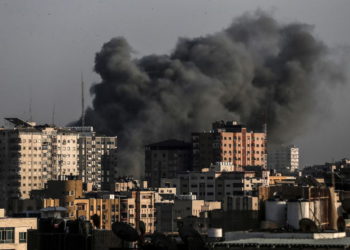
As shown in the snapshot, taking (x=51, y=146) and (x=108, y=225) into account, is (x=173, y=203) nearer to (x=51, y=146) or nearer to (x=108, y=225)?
(x=108, y=225)

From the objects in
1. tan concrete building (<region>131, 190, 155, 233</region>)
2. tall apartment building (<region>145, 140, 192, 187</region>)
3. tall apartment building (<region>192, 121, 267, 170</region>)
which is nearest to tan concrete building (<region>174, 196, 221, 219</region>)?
tan concrete building (<region>131, 190, 155, 233</region>)

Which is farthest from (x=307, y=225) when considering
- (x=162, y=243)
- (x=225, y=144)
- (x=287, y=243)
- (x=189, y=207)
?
(x=225, y=144)

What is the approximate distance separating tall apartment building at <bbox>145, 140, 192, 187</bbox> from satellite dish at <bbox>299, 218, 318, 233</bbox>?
482ft

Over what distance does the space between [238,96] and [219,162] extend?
22507mm

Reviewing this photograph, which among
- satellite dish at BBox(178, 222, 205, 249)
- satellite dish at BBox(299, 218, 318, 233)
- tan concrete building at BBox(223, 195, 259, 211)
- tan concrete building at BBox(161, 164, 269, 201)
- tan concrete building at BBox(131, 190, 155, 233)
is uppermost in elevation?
tan concrete building at BBox(161, 164, 269, 201)

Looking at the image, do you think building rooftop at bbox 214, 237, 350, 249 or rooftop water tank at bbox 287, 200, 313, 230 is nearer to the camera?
building rooftop at bbox 214, 237, 350, 249

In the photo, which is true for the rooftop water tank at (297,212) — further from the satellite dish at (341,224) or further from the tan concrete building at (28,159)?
the tan concrete building at (28,159)

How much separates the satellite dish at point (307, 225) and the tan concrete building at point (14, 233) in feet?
57.0

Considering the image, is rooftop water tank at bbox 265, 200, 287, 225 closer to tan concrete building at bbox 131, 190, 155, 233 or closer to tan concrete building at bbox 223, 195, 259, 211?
tan concrete building at bbox 223, 195, 259, 211

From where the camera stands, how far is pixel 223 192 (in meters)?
155

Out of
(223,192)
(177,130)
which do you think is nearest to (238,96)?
(177,130)

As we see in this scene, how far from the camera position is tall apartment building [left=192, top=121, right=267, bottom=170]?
181500 mm

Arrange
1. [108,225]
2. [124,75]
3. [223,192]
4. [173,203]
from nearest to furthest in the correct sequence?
[108,225] → [173,203] → [223,192] → [124,75]

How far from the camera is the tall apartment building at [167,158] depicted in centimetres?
18325
